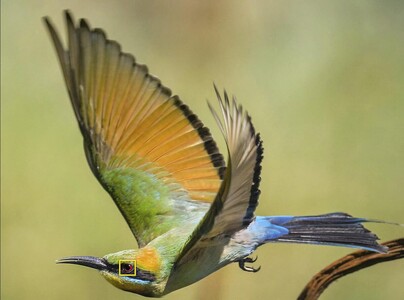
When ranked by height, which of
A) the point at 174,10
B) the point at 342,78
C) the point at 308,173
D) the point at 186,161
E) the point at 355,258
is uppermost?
the point at 174,10

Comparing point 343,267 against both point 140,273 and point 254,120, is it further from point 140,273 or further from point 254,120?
point 254,120

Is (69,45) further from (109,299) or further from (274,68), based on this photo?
(274,68)

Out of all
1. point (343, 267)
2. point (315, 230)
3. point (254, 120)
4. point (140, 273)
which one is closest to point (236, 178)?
point (343, 267)

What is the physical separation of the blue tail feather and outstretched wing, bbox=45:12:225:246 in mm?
125

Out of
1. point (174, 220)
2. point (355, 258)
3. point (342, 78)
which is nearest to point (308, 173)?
point (342, 78)

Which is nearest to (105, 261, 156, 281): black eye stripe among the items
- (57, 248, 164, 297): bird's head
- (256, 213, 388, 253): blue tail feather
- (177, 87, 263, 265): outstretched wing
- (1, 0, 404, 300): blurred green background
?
(57, 248, 164, 297): bird's head

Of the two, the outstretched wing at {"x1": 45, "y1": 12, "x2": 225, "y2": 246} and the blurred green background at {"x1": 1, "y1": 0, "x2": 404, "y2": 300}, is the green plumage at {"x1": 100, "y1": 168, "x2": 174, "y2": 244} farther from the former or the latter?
the blurred green background at {"x1": 1, "y1": 0, "x2": 404, "y2": 300}

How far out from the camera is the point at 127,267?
1.38m

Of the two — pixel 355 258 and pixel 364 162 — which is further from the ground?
pixel 364 162

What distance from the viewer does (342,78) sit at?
299 centimetres

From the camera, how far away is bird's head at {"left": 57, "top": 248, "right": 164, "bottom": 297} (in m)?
1.38

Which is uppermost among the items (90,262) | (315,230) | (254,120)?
(254,120)

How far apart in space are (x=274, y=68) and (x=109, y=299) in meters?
Result: 1.12

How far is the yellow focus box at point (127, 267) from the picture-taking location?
1.38 metres
